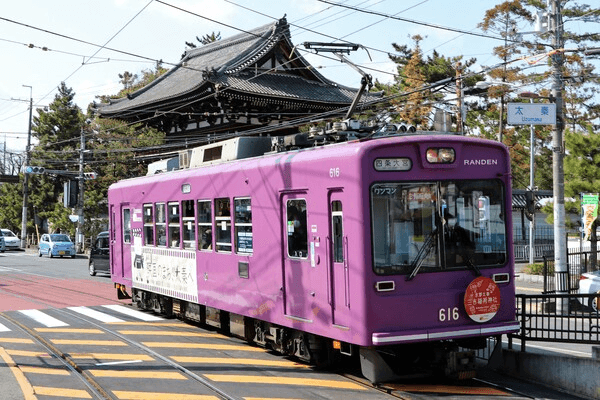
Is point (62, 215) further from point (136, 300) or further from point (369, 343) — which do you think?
point (369, 343)

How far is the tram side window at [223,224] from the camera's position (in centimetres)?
1241

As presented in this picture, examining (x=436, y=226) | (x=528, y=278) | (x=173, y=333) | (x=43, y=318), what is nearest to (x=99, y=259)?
(x=43, y=318)

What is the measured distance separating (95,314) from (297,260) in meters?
8.52

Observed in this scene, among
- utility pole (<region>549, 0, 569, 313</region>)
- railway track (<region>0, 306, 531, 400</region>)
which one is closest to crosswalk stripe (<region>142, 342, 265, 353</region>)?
railway track (<region>0, 306, 531, 400</region>)

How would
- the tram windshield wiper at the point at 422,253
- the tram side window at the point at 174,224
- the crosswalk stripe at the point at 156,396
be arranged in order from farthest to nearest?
the tram side window at the point at 174,224
the tram windshield wiper at the point at 422,253
the crosswalk stripe at the point at 156,396

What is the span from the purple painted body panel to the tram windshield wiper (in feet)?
0.40

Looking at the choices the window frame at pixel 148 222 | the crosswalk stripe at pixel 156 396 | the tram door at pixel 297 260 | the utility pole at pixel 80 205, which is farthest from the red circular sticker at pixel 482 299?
the utility pole at pixel 80 205

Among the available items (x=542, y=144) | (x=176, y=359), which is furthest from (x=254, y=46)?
(x=176, y=359)

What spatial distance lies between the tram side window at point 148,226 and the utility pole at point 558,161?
9404mm

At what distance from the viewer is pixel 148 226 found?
16328 millimetres

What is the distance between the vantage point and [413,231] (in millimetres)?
9156

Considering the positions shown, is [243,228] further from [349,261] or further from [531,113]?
[531,113]

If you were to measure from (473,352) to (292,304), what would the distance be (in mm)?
2523

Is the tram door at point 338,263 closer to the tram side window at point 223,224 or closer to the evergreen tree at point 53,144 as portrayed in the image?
the tram side window at point 223,224
